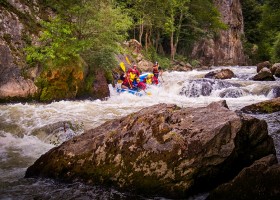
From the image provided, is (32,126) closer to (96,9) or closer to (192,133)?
(192,133)

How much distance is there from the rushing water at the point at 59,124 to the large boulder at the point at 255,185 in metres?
1.16

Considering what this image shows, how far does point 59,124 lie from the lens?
745 cm

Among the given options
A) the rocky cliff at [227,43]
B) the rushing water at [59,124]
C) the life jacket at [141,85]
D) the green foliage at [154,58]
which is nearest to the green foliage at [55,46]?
the rushing water at [59,124]

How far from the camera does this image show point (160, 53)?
3156 cm

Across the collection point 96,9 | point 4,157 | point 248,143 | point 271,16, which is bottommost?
point 4,157

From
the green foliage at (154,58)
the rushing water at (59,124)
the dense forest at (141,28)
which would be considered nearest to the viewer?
the rushing water at (59,124)

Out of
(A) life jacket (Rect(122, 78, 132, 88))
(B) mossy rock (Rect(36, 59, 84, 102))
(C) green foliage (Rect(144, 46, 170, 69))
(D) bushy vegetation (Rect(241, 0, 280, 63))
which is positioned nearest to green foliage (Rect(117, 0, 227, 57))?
(C) green foliage (Rect(144, 46, 170, 69))

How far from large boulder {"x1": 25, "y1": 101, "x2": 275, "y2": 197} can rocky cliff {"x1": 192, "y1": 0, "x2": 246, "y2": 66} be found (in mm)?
30764

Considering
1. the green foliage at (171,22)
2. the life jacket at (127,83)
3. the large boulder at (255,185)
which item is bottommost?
the large boulder at (255,185)

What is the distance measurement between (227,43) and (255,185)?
36609mm

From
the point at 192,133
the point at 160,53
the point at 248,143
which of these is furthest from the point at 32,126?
the point at 160,53

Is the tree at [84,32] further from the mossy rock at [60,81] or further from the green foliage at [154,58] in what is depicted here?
the green foliage at [154,58]

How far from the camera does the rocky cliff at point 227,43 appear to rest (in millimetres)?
35375

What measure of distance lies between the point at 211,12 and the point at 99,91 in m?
24.5
